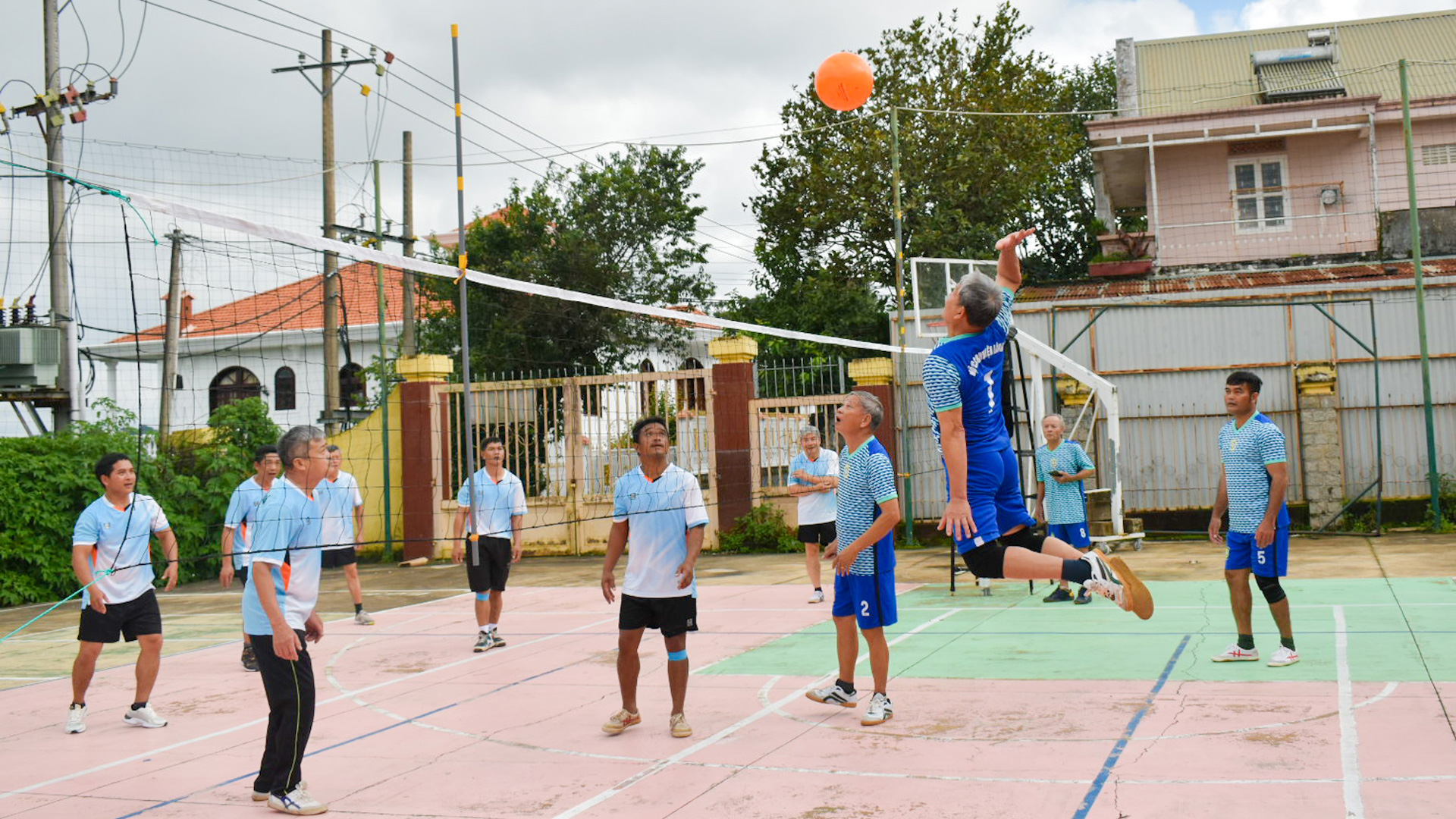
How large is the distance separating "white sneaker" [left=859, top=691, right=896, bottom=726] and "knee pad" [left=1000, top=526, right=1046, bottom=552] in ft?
3.93

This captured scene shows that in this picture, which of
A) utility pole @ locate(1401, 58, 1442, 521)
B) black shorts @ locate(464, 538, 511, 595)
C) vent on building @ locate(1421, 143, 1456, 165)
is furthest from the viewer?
vent on building @ locate(1421, 143, 1456, 165)

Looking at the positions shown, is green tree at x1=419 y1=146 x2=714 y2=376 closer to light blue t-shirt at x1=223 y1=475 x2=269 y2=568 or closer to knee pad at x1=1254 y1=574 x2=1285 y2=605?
light blue t-shirt at x1=223 y1=475 x2=269 y2=568

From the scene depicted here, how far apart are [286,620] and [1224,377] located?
1474cm

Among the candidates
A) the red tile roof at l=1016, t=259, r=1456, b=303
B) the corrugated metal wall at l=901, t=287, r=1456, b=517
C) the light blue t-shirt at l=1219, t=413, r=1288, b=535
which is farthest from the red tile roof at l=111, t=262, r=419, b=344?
the light blue t-shirt at l=1219, t=413, r=1288, b=535

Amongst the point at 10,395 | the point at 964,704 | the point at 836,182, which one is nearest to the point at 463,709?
the point at 964,704

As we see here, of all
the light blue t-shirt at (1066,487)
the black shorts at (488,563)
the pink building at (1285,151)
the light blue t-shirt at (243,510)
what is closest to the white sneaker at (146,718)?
the light blue t-shirt at (243,510)

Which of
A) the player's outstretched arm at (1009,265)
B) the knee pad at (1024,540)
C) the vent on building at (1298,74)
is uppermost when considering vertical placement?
→ the vent on building at (1298,74)

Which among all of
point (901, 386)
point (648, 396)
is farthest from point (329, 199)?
point (901, 386)

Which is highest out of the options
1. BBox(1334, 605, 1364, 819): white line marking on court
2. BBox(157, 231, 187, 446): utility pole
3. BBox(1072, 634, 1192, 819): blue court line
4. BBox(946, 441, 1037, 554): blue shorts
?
BBox(157, 231, 187, 446): utility pole

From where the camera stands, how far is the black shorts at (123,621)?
6867mm

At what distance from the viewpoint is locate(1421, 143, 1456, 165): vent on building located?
74.5 ft

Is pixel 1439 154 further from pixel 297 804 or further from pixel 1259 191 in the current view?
pixel 297 804

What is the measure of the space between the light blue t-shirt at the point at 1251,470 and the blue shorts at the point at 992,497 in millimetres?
2275

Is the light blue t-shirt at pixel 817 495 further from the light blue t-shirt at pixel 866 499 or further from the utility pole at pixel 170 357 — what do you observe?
the utility pole at pixel 170 357
